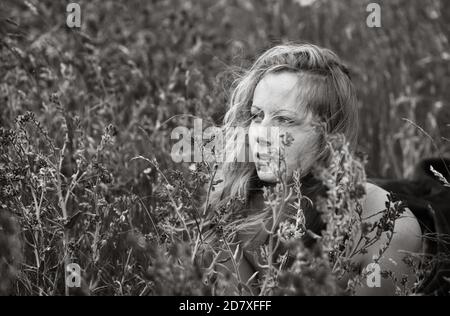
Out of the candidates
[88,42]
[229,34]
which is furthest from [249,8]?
[88,42]

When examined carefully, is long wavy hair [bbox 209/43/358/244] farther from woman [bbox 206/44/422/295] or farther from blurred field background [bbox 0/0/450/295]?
blurred field background [bbox 0/0/450/295]

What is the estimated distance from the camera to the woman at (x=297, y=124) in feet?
7.39

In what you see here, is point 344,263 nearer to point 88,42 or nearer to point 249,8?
point 88,42

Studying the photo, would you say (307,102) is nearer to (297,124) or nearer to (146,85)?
(297,124)

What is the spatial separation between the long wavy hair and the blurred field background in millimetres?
191

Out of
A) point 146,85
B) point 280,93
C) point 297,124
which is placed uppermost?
point 146,85

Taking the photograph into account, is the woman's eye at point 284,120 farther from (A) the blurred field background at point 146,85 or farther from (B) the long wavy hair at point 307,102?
(A) the blurred field background at point 146,85

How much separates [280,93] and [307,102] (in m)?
0.10

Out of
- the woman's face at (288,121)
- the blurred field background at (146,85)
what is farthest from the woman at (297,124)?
the blurred field background at (146,85)

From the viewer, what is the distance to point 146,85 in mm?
3256

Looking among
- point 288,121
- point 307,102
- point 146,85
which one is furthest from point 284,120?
point 146,85

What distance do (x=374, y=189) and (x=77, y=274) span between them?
1.15 metres

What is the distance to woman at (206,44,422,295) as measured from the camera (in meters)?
2.25

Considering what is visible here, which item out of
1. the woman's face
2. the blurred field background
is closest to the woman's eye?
the woman's face
